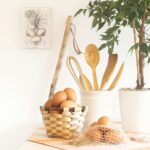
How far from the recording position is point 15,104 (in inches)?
66.1

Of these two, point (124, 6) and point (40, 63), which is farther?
point (40, 63)

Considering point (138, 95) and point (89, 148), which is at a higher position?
point (138, 95)

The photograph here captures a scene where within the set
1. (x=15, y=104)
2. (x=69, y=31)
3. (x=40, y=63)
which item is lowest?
(x=15, y=104)

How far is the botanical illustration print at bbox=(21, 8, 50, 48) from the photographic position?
1640mm

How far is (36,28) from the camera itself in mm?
1647

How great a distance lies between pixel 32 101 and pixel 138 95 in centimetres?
68

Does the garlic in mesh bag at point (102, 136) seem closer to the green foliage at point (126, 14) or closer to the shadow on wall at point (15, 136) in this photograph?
the green foliage at point (126, 14)

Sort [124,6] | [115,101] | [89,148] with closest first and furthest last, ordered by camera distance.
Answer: [89,148], [124,6], [115,101]

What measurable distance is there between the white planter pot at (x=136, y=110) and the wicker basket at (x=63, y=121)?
0.59 ft

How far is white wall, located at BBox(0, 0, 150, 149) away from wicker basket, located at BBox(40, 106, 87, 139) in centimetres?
55

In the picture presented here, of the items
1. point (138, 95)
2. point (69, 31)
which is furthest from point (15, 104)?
point (138, 95)

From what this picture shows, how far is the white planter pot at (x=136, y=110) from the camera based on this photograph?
1166 millimetres

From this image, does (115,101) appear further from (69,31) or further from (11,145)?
(11,145)

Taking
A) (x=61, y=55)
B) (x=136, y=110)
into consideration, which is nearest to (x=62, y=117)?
(x=136, y=110)
